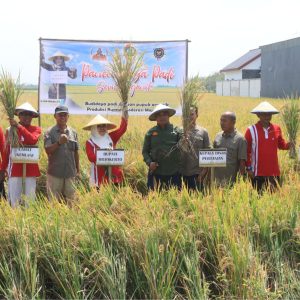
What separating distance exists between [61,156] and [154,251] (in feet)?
7.83

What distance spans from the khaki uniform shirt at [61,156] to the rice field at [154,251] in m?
1.36

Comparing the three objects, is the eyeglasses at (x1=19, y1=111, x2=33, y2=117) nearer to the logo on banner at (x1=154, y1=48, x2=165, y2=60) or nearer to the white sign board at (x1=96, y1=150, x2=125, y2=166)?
the white sign board at (x1=96, y1=150, x2=125, y2=166)

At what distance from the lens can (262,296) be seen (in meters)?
3.37

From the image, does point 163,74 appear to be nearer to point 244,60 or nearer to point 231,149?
point 231,149

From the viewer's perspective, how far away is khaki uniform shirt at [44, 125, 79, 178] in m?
5.49

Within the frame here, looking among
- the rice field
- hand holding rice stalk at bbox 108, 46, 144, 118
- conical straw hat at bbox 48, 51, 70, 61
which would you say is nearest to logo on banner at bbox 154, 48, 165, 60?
conical straw hat at bbox 48, 51, 70, 61

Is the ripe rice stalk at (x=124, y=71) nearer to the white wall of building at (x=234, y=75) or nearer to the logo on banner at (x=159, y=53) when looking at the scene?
the logo on banner at (x=159, y=53)

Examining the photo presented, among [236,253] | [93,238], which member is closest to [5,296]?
[93,238]

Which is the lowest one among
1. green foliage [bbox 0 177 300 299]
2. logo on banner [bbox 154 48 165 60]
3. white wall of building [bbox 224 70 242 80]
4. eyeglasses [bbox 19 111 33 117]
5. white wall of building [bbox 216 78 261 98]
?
green foliage [bbox 0 177 300 299]

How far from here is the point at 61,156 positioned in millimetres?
5527

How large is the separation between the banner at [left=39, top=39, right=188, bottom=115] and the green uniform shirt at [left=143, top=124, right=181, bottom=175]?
155 inches

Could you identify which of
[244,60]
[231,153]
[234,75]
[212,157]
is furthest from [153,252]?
[234,75]

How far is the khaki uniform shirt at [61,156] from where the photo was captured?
5491 mm

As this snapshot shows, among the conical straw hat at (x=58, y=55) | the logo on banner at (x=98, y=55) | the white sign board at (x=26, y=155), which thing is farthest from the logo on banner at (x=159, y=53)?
the white sign board at (x=26, y=155)
